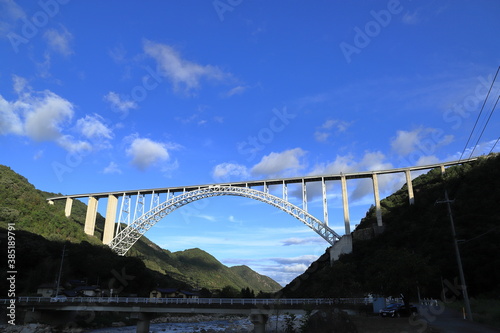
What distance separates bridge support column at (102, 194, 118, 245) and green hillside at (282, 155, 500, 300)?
120 ft

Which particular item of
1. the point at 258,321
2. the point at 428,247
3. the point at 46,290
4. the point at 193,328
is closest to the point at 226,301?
the point at 258,321

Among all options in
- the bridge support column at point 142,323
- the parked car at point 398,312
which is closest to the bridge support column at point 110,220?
the bridge support column at point 142,323

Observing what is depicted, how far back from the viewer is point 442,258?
44.8 meters

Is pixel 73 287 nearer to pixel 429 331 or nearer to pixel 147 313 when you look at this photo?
pixel 147 313

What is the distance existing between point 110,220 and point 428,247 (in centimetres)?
5685

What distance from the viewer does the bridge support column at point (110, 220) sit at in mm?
67562

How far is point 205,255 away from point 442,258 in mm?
149374

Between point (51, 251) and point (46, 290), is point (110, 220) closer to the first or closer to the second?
point (51, 251)

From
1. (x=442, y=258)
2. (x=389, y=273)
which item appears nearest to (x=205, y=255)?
(x=442, y=258)

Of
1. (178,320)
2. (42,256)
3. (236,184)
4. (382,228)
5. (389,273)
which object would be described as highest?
(236,184)

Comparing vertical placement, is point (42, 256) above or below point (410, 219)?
below

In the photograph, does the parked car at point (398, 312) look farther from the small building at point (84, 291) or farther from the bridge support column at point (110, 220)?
the bridge support column at point (110, 220)

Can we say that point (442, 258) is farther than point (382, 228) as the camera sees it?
No

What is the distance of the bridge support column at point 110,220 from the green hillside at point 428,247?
36.6m
